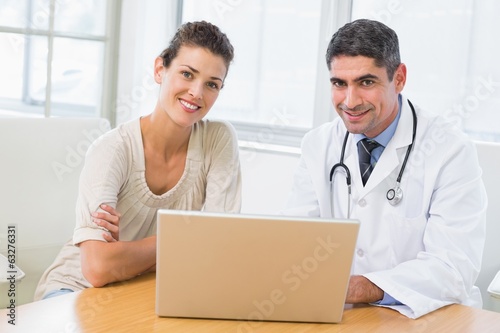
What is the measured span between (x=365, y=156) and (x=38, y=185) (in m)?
1.05

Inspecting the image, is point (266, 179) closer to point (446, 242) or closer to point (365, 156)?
point (365, 156)

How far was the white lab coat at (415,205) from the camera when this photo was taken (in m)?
1.62

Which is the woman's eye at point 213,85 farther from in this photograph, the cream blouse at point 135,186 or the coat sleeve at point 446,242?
the coat sleeve at point 446,242

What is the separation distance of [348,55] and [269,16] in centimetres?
153

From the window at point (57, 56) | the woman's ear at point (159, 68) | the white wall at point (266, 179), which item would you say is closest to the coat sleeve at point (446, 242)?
the woman's ear at point (159, 68)

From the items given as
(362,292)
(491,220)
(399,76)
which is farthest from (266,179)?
(362,292)

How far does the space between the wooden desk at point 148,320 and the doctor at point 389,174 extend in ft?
0.67

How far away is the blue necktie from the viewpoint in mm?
1909

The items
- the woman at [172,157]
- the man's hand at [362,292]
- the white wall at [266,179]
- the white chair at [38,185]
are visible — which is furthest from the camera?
the white wall at [266,179]

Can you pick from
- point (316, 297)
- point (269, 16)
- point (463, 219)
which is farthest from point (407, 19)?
point (316, 297)

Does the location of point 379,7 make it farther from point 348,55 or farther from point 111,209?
point 111,209

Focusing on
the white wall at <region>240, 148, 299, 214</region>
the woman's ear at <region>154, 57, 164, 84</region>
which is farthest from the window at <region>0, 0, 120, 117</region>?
the woman's ear at <region>154, 57, 164, 84</region>

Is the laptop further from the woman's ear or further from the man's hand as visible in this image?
the woman's ear

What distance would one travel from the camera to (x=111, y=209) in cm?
172
